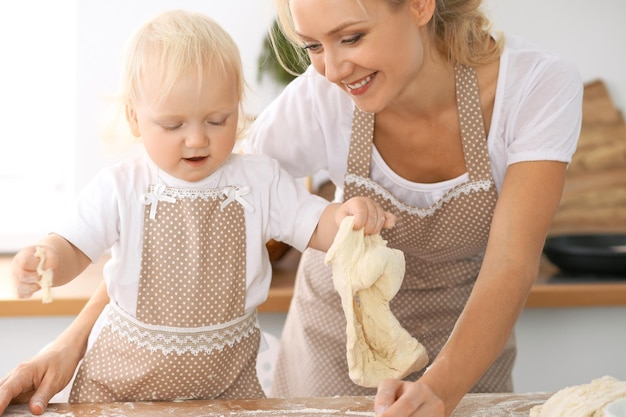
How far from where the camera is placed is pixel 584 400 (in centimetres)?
122

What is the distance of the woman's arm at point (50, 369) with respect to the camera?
4.31ft

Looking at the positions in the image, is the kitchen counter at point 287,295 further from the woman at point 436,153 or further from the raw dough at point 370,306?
the raw dough at point 370,306

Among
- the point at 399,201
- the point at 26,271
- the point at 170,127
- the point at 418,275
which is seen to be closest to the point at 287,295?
the point at 418,275

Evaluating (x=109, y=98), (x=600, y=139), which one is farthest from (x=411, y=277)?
(x=600, y=139)

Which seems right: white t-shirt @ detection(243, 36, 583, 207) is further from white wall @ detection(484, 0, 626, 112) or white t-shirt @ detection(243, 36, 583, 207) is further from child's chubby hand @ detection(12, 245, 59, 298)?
white wall @ detection(484, 0, 626, 112)

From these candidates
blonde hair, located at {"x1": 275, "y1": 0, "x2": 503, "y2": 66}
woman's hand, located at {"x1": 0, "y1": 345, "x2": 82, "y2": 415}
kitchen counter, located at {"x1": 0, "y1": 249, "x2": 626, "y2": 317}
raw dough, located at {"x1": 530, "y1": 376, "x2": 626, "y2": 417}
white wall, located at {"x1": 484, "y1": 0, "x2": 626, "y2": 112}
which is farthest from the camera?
white wall, located at {"x1": 484, "y1": 0, "x2": 626, "y2": 112}

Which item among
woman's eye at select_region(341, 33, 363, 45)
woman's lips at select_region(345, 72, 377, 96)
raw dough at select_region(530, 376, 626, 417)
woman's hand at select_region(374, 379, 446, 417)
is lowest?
raw dough at select_region(530, 376, 626, 417)

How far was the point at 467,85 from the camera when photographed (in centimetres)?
155

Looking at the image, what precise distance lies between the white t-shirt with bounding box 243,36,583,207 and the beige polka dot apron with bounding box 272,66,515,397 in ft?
0.09

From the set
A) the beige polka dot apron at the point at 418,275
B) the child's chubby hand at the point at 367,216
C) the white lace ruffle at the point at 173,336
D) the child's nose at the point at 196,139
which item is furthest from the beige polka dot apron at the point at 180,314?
the beige polka dot apron at the point at 418,275

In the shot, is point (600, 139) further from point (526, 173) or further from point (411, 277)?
point (526, 173)

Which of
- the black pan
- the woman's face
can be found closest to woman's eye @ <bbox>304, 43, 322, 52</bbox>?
the woman's face

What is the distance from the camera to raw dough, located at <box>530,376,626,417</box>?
1.19 metres

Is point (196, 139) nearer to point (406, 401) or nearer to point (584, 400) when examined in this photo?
point (406, 401)
